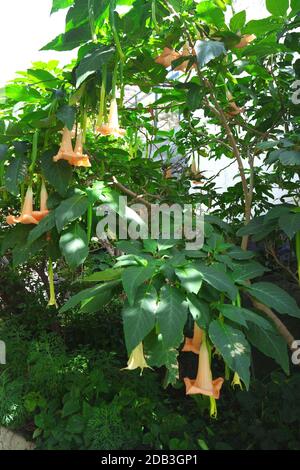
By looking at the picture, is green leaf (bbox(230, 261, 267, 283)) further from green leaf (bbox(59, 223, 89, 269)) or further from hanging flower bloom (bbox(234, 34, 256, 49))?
hanging flower bloom (bbox(234, 34, 256, 49))

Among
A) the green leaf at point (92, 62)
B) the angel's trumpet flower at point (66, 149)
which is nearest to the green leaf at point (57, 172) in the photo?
the angel's trumpet flower at point (66, 149)

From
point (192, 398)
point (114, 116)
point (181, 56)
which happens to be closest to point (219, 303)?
point (114, 116)

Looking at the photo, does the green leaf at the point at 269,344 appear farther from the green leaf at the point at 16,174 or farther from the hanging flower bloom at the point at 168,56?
the hanging flower bloom at the point at 168,56

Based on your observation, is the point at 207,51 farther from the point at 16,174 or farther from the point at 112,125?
the point at 16,174

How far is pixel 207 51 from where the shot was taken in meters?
1.22

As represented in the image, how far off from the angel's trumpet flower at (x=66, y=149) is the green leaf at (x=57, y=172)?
1.1 inches

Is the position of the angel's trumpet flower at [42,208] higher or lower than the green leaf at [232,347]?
higher

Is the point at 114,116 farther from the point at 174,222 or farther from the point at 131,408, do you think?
the point at 131,408

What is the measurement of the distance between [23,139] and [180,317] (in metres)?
0.87

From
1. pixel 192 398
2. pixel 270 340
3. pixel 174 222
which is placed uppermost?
pixel 174 222

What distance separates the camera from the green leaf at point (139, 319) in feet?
3.23

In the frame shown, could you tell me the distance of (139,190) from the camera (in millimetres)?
2236

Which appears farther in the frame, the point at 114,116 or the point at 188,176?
the point at 188,176

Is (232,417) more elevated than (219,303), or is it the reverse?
(219,303)
